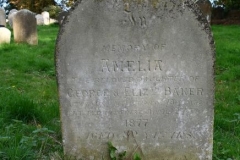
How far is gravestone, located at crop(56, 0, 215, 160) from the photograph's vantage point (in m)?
2.94

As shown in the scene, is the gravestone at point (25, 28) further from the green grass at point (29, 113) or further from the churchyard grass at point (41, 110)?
the green grass at point (29, 113)

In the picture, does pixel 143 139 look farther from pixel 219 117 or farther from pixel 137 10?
pixel 219 117

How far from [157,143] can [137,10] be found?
3.81 ft

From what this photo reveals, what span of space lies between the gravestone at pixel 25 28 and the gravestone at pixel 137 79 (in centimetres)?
798

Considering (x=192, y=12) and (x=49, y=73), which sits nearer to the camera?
(x=192, y=12)

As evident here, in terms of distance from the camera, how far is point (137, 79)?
3082 millimetres

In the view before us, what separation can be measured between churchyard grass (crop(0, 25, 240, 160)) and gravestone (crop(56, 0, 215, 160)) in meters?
0.38

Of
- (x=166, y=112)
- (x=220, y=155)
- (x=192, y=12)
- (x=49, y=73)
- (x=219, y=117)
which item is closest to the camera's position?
(x=192, y=12)

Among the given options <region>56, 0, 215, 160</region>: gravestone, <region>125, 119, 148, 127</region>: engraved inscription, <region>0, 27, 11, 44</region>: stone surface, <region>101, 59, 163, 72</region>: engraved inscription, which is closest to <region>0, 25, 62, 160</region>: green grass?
<region>56, 0, 215, 160</region>: gravestone

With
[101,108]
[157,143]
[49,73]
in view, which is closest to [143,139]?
[157,143]

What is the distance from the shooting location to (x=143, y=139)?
3201mm

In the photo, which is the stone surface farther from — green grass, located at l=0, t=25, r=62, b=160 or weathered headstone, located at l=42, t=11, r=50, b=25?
weathered headstone, located at l=42, t=11, r=50, b=25

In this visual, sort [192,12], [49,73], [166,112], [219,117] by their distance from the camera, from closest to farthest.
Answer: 1. [192,12]
2. [166,112]
3. [219,117]
4. [49,73]

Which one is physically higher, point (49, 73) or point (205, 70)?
point (205, 70)
